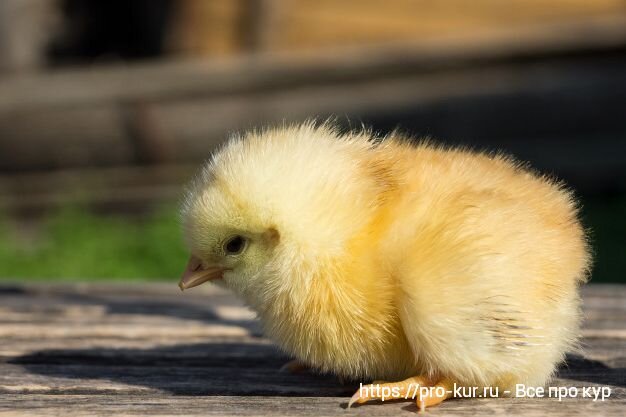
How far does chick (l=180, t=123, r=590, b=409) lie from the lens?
2080 mm

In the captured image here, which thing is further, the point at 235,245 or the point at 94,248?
the point at 94,248

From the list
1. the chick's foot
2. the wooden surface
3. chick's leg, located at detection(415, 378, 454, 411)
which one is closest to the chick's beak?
the wooden surface

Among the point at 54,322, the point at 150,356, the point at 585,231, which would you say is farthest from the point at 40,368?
the point at 585,231

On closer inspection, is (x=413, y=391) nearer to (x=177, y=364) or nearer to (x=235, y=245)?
(x=235, y=245)

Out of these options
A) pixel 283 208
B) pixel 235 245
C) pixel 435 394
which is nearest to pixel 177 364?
pixel 235 245

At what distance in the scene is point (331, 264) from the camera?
7.12 ft

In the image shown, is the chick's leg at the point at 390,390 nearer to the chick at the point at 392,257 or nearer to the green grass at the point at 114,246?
the chick at the point at 392,257

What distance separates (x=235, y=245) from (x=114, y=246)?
5.35m

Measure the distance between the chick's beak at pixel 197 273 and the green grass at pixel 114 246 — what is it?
4.47 m

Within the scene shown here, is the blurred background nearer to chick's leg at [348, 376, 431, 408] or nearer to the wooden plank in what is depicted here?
the wooden plank

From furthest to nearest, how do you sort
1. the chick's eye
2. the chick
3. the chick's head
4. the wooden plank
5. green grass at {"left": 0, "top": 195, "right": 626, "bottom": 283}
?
the wooden plank → green grass at {"left": 0, "top": 195, "right": 626, "bottom": 283} → the chick's eye → the chick's head → the chick

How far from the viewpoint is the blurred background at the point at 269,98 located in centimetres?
725

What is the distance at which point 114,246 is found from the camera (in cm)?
745

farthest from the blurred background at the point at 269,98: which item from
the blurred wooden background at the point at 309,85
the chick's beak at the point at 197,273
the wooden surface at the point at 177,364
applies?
the chick's beak at the point at 197,273
